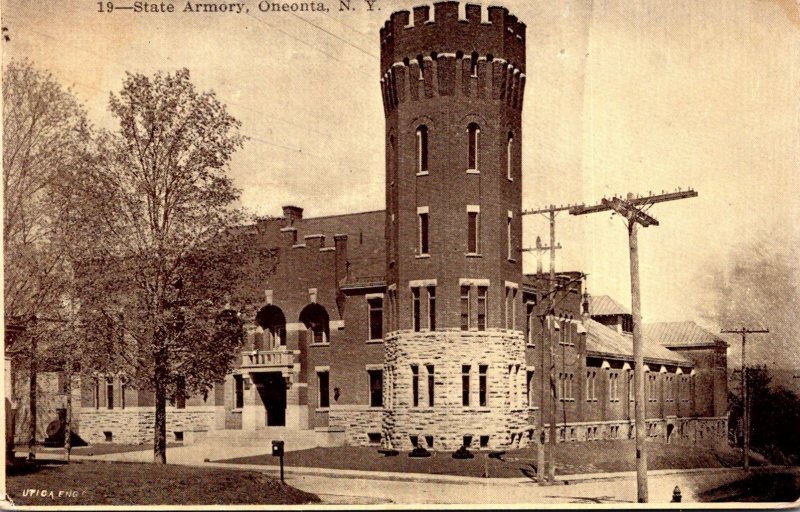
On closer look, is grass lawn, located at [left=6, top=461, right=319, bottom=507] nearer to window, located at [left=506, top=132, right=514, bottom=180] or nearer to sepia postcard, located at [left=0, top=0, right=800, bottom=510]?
sepia postcard, located at [left=0, top=0, right=800, bottom=510]

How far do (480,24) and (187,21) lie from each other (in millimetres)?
13194

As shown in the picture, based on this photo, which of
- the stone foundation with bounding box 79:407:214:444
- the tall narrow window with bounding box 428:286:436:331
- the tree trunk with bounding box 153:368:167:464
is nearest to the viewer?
the tree trunk with bounding box 153:368:167:464

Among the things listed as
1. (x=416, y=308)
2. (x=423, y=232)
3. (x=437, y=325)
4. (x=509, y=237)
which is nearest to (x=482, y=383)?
(x=437, y=325)

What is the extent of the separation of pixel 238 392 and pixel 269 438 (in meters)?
3.69

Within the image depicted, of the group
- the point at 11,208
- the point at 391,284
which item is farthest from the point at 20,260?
the point at 391,284

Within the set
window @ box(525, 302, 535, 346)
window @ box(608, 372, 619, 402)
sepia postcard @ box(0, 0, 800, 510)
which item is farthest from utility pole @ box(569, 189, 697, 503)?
window @ box(608, 372, 619, 402)

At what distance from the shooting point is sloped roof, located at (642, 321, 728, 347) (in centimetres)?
2399

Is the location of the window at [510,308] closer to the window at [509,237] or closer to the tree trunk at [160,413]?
the window at [509,237]

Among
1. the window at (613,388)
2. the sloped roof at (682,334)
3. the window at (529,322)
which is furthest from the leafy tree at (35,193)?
the window at (613,388)

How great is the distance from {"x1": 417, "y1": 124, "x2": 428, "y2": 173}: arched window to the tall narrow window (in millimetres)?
4040

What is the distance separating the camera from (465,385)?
109 ft

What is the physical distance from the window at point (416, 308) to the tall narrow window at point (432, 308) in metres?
0.40

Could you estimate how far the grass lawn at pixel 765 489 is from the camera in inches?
764

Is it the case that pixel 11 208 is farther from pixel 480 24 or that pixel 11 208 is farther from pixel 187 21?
pixel 480 24
